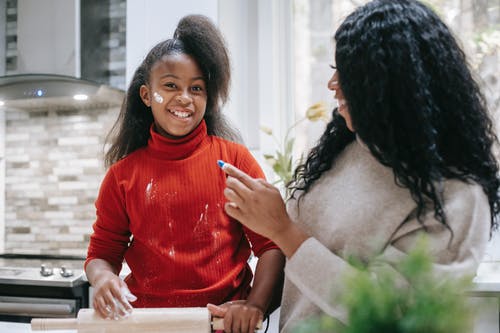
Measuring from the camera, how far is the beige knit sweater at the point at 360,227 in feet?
2.58

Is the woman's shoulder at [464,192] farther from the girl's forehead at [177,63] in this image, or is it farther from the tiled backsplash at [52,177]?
the tiled backsplash at [52,177]

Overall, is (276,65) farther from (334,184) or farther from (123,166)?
(334,184)

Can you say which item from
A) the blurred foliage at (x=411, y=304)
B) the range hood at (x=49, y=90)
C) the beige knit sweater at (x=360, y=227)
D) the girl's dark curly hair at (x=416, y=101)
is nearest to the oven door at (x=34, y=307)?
the range hood at (x=49, y=90)

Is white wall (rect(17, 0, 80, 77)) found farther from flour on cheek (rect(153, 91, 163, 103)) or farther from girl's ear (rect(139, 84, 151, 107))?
flour on cheek (rect(153, 91, 163, 103))

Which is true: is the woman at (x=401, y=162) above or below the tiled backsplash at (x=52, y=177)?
above

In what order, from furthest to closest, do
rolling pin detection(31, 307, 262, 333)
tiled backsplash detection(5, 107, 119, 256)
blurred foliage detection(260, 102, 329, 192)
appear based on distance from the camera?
tiled backsplash detection(5, 107, 119, 256), blurred foliage detection(260, 102, 329, 192), rolling pin detection(31, 307, 262, 333)

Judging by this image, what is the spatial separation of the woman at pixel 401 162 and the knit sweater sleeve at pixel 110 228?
1.46ft

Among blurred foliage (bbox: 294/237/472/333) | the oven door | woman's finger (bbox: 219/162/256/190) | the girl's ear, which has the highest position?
the girl's ear

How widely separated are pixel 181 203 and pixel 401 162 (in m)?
0.55

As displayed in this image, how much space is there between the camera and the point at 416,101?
80 centimetres

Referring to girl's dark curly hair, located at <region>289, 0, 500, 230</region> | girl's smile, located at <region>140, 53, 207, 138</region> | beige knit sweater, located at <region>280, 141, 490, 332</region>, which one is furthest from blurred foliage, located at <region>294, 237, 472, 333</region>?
girl's smile, located at <region>140, 53, 207, 138</region>

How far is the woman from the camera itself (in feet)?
2.61

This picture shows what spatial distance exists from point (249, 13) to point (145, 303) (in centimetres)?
182

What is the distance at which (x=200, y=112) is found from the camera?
124 centimetres
